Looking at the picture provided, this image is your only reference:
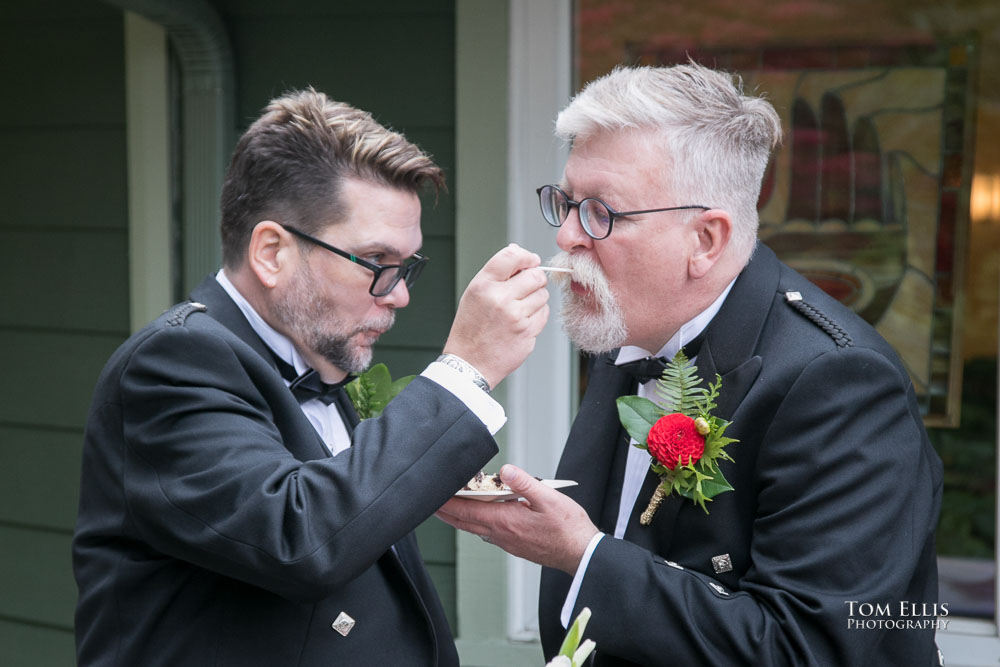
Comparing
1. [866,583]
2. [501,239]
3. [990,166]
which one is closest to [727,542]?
[866,583]

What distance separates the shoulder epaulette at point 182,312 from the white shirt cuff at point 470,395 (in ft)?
1.44

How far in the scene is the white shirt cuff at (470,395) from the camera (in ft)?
5.31

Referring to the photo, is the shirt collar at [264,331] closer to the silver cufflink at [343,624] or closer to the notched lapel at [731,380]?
the silver cufflink at [343,624]

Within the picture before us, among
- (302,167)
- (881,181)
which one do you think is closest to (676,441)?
(302,167)

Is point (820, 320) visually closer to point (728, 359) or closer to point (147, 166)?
point (728, 359)

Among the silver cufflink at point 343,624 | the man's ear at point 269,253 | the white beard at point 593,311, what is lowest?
the silver cufflink at point 343,624

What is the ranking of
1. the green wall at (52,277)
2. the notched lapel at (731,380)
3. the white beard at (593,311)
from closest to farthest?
the notched lapel at (731,380) → the white beard at (593,311) → the green wall at (52,277)

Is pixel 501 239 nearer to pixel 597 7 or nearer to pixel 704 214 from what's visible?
pixel 597 7

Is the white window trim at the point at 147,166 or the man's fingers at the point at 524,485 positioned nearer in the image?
the man's fingers at the point at 524,485

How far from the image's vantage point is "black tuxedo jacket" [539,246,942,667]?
1636 millimetres

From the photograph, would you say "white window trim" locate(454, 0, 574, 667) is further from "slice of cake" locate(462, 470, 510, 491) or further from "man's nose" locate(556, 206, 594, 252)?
"slice of cake" locate(462, 470, 510, 491)

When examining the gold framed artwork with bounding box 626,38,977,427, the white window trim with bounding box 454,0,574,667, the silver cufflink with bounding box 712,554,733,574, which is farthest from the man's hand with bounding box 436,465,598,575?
the gold framed artwork with bounding box 626,38,977,427

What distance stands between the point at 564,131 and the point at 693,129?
282 millimetres

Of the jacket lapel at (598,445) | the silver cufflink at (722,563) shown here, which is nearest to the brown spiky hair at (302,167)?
the jacket lapel at (598,445)
